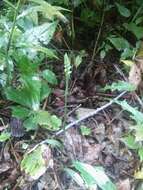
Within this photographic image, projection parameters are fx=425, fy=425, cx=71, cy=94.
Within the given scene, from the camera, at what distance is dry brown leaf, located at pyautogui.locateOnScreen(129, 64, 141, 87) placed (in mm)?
1786

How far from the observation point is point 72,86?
1812mm

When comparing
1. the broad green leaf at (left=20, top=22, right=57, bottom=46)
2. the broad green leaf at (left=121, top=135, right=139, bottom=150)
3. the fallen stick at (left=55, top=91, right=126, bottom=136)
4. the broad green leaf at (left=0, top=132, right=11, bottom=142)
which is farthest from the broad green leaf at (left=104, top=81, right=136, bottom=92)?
the broad green leaf at (left=0, top=132, right=11, bottom=142)

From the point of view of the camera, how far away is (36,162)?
1485 millimetres

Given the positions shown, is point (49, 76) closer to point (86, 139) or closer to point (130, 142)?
point (86, 139)

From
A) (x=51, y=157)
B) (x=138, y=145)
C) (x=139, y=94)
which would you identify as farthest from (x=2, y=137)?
(x=139, y=94)

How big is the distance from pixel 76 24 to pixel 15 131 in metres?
0.67

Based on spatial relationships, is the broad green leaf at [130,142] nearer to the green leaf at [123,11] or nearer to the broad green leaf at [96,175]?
the broad green leaf at [96,175]

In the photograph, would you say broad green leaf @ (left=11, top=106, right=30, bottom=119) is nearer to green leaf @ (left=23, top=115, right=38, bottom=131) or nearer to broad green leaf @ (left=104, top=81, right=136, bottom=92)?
green leaf @ (left=23, top=115, right=38, bottom=131)

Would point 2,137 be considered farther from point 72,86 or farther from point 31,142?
point 72,86

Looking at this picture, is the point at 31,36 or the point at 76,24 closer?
the point at 31,36

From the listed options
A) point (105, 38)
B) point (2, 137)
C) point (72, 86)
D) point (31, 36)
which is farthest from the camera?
point (105, 38)

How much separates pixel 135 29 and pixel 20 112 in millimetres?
709

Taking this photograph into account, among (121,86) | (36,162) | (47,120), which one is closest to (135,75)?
(121,86)

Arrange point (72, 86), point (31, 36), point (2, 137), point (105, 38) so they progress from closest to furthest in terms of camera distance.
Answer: point (2, 137) < point (31, 36) < point (72, 86) < point (105, 38)
